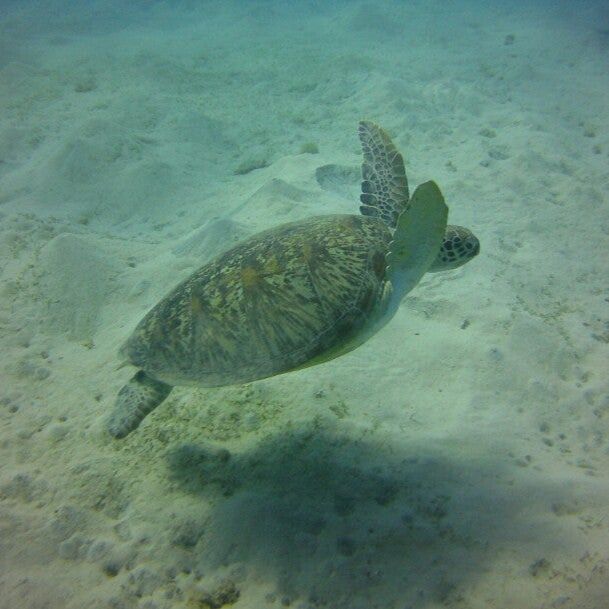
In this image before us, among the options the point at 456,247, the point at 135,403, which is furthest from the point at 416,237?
the point at 135,403

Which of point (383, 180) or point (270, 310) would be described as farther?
point (383, 180)

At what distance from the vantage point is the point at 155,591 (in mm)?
1978

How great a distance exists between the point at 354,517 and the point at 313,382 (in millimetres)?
1039

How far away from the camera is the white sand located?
1.99 m

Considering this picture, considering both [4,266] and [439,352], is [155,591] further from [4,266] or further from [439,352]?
[4,266]

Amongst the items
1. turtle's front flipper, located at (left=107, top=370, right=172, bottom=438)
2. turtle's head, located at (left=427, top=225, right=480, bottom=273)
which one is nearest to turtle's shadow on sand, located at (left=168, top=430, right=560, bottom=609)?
turtle's front flipper, located at (left=107, top=370, right=172, bottom=438)

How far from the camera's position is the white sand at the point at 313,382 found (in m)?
1.99

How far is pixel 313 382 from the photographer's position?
119 inches

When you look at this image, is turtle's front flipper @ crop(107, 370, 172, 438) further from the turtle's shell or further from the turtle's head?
the turtle's head

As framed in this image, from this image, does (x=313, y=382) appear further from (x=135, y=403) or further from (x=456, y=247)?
(x=456, y=247)

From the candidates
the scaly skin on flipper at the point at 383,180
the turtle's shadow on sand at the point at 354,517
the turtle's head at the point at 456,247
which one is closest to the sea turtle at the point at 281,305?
the turtle's head at the point at 456,247

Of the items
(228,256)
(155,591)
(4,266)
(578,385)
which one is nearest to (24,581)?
(155,591)

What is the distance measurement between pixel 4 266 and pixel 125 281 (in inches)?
47.7

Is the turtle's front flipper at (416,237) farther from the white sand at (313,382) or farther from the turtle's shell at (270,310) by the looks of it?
the white sand at (313,382)
